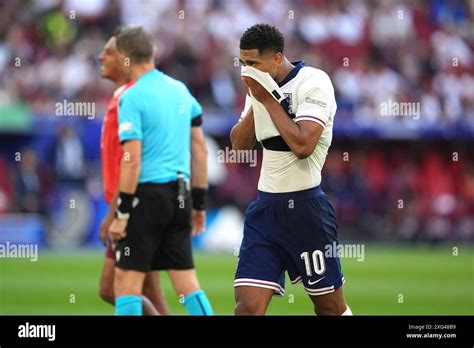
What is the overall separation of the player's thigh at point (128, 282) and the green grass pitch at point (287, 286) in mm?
3520

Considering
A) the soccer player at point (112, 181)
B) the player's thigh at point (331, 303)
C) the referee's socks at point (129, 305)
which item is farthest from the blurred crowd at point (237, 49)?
the player's thigh at point (331, 303)

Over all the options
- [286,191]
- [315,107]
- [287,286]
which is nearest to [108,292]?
[286,191]

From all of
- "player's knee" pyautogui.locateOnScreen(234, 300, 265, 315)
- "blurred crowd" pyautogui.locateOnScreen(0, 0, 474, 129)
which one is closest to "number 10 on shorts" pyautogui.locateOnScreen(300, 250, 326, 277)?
"player's knee" pyautogui.locateOnScreen(234, 300, 265, 315)

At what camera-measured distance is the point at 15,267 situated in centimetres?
1738

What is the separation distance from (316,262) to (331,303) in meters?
0.29

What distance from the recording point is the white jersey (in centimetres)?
692

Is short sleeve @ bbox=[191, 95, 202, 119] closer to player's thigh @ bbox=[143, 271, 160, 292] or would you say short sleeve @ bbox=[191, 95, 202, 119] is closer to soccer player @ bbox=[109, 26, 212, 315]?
soccer player @ bbox=[109, 26, 212, 315]

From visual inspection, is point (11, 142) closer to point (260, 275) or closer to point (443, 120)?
point (443, 120)

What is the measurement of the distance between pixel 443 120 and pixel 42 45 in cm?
889

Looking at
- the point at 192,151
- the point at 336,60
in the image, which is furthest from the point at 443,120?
the point at 192,151

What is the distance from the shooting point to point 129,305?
816 cm

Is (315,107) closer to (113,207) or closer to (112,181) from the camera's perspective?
(113,207)

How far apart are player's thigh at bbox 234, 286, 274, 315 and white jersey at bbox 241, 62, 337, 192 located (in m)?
0.68
